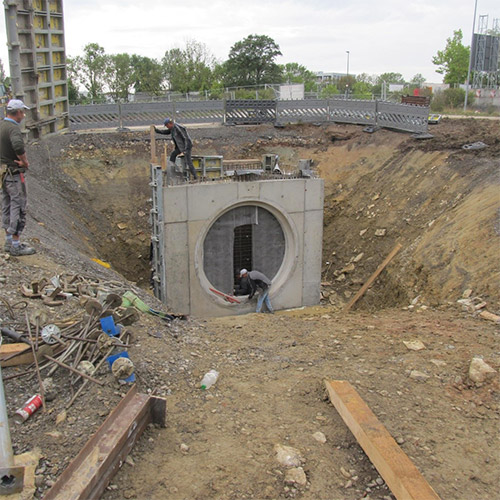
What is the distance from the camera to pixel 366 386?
17.2 feet

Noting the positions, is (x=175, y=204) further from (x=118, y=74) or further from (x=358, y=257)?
(x=118, y=74)

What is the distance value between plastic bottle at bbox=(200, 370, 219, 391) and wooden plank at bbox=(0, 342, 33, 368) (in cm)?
164

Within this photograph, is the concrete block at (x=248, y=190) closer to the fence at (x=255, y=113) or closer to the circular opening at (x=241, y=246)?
the circular opening at (x=241, y=246)

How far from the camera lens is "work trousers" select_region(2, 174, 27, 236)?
697 cm

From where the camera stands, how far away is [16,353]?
4480 millimetres

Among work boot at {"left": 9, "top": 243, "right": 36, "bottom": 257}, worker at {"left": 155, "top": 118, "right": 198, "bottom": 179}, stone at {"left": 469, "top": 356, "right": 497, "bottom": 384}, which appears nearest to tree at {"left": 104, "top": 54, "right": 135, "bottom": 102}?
worker at {"left": 155, "top": 118, "right": 198, "bottom": 179}

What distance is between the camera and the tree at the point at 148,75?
44344 mm

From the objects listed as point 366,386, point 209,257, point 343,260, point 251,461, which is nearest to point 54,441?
point 251,461

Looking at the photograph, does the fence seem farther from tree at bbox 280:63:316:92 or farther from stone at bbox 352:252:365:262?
tree at bbox 280:63:316:92

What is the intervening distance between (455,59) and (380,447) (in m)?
48.1

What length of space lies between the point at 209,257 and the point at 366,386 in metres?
7.44

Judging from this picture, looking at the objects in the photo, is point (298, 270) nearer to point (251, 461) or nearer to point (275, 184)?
point (275, 184)

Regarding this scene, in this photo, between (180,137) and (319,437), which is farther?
(180,137)

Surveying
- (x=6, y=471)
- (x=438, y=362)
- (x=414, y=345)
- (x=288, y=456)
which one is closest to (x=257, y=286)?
(x=414, y=345)
